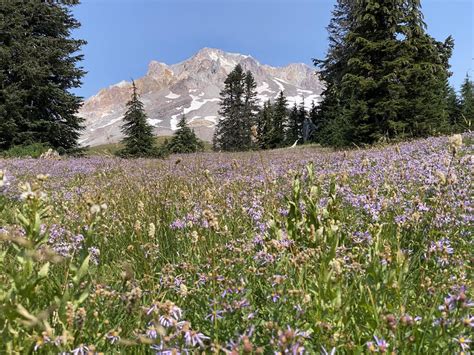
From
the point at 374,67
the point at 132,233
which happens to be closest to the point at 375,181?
the point at 132,233

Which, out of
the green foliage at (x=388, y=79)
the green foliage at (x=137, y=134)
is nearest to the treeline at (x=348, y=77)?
the green foliage at (x=388, y=79)

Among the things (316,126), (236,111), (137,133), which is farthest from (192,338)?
(236,111)

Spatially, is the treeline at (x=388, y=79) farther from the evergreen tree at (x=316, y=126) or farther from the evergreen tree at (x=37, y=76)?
the evergreen tree at (x=37, y=76)

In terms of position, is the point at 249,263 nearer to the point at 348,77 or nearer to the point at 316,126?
the point at 348,77

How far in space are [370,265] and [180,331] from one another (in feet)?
3.97

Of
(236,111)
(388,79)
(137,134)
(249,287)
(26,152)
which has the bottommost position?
(249,287)

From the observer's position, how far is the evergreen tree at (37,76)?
22.1 metres

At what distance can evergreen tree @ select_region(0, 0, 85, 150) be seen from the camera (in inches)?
869

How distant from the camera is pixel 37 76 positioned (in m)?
22.1

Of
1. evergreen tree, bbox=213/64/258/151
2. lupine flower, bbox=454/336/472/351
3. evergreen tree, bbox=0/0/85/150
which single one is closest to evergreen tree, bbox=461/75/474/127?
evergreen tree, bbox=213/64/258/151

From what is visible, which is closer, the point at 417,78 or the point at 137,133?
the point at 417,78

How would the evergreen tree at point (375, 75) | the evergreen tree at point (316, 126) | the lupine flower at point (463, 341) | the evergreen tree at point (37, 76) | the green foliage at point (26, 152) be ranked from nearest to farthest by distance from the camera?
the lupine flower at point (463, 341) → the green foliage at point (26, 152) → the evergreen tree at point (375, 75) → the evergreen tree at point (37, 76) → the evergreen tree at point (316, 126)

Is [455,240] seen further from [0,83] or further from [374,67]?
[0,83]

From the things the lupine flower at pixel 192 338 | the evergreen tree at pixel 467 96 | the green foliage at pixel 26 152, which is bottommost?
the lupine flower at pixel 192 338
